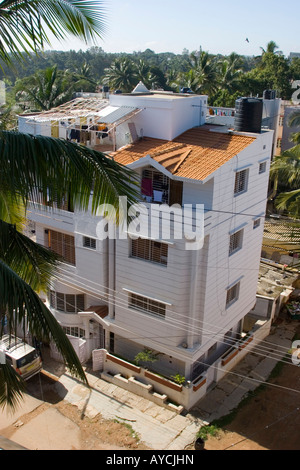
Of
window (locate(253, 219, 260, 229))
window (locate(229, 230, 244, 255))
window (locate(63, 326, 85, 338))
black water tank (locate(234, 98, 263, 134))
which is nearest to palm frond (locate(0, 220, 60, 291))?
window (locate(229, 230, 244, 255))

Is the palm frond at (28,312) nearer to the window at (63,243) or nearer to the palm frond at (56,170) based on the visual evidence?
the palm frond at (56,170)

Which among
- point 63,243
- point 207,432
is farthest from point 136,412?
point 63,243

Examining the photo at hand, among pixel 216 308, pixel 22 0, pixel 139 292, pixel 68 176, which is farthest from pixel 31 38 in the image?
pixel 216 308

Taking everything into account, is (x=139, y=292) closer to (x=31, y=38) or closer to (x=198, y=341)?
(x=198, y=341)

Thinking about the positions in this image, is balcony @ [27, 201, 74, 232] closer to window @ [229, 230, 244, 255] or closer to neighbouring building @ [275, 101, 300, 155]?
window @ [229, 230, 244, 255]

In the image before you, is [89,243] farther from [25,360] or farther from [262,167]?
[262,167]
